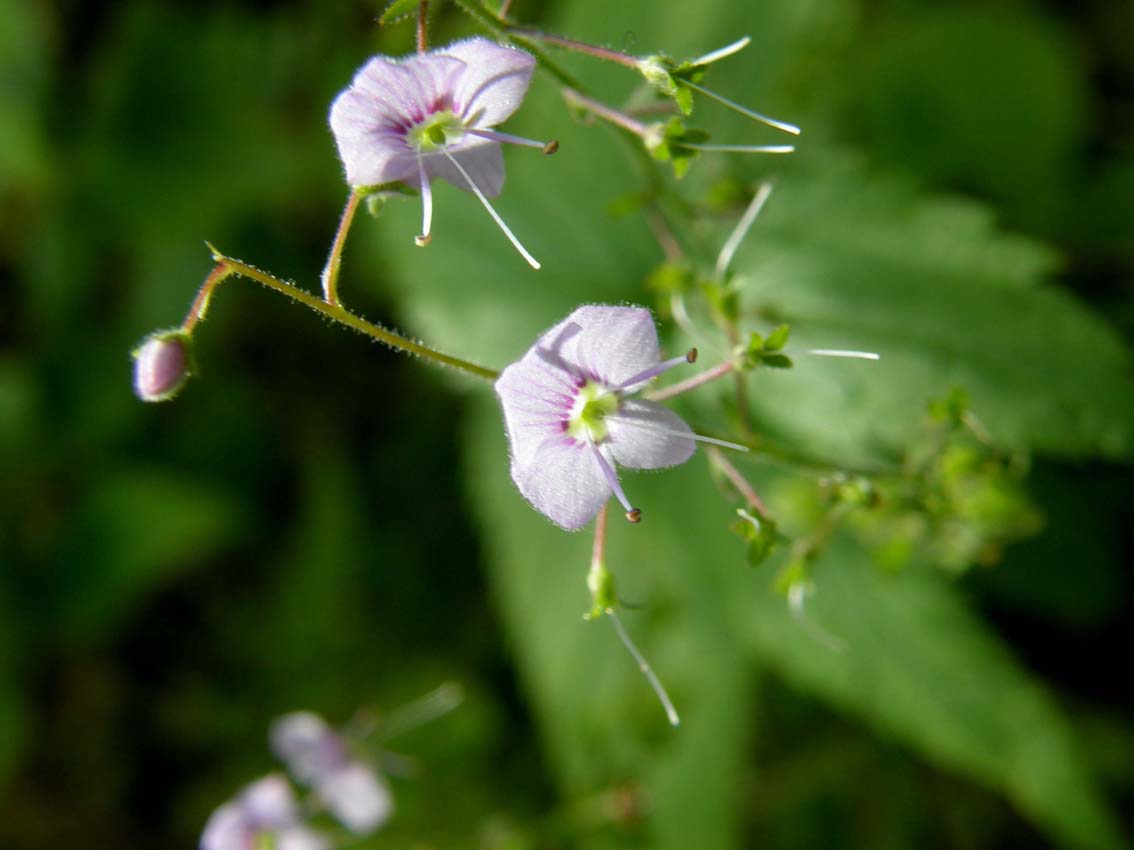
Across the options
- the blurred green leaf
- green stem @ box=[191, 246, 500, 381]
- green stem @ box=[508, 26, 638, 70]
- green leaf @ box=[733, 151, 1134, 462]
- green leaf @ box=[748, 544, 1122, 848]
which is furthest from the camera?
the blurred green leaf

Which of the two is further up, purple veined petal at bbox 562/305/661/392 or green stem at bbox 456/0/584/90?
green stem at bbox 456/0/584/90

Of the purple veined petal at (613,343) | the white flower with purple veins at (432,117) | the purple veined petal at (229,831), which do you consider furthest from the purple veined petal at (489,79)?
the purple veined petal at (229,831)

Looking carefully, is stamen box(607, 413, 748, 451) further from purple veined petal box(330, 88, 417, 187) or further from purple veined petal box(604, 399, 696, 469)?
purple veined petal box(330, 88, 417, 187)

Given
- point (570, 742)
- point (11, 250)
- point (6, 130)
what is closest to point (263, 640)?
point (570, 742)

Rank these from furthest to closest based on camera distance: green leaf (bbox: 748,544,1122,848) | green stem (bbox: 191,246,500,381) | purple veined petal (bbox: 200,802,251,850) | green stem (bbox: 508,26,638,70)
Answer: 1. green leaf (bbox: 748,544,1122,848)
2. purple veined petal (bbox: 200,802,251,850)
3. green stem (bbox: 508,26,638,70)
4. green stem (bbox: 191,246,500,381)

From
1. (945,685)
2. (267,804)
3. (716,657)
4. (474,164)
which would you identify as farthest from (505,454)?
(474,164)

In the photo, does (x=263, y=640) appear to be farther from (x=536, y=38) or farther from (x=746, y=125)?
(x=536, y=38)

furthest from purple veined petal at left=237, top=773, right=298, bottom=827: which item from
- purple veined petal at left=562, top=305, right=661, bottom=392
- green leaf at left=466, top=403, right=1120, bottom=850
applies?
purple veined petal at left=562, top=305, right=661, bottom=392

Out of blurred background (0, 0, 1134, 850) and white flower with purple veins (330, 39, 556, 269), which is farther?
blurred background (0, 0, 1134, 850)
